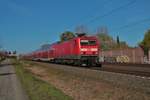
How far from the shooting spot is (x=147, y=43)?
9419cm

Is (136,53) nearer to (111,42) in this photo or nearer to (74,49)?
(74,49)

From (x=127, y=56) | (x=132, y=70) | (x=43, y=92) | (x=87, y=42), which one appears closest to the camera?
(x=43, y=92)

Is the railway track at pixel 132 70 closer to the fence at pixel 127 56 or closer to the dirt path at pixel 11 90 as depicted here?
the dirt path at pixel 11 90

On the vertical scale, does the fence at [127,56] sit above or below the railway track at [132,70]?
above

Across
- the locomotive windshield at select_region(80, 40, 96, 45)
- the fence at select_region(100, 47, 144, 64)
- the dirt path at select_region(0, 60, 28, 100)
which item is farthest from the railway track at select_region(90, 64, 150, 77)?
the fence at select_region(100, 47, 144, 64)

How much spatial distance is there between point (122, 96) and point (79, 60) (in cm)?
2431

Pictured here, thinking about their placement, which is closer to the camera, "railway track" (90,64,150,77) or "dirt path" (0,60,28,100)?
"dirt path" (0,60,28,100)

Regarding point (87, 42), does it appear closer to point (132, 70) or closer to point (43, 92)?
point (132, 70)

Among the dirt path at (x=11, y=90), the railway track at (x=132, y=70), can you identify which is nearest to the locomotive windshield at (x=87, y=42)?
the railway track at (x=132, y=70)

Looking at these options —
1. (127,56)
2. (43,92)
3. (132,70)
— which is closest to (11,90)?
(43,92)

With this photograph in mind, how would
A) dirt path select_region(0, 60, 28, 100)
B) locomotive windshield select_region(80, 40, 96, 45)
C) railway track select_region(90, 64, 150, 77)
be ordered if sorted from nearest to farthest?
dirt path select_region(0, 60, 28, 100) < railway track select_region(90, 64, 150, 77) < locomotive windshield select_region(80, 40, 96, 45)

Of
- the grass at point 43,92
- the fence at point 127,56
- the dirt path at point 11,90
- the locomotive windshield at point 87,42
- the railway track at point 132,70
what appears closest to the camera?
the grass at point 43,92

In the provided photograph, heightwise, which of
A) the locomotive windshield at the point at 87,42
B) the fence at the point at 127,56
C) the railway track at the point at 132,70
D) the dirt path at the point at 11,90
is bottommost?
the dirt path at the point at 11,90

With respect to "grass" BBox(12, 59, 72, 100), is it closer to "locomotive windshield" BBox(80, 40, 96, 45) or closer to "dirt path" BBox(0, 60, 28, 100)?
"dirt path" BBox(0, 60, 28, 100)
